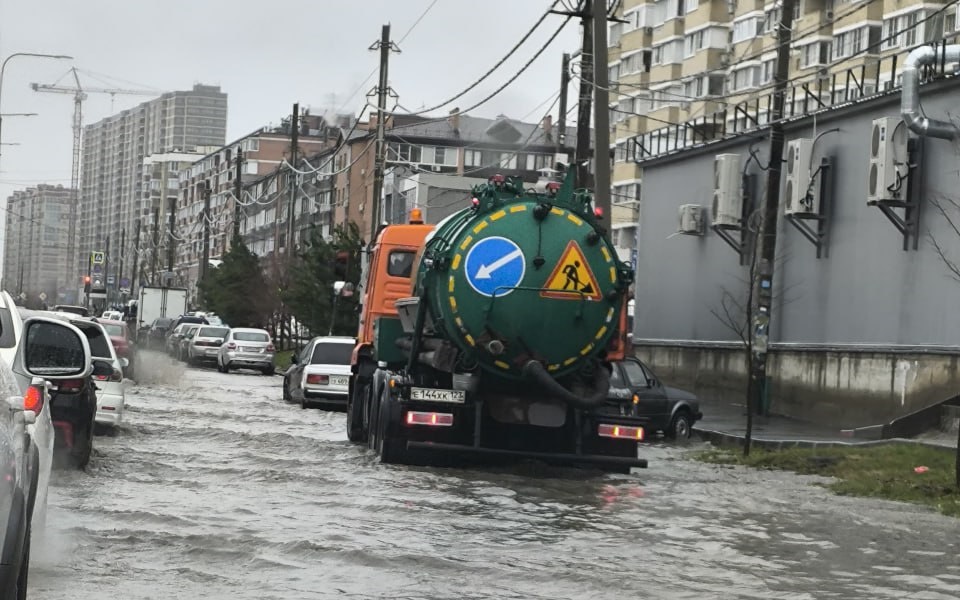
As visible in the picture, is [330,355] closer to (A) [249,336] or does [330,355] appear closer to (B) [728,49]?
(A) [249,336]

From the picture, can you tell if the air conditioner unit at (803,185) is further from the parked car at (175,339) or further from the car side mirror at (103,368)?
the parked car at (175,339)

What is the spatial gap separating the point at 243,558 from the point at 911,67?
66.0 feet

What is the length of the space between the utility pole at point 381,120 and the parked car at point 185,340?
35.3 feet

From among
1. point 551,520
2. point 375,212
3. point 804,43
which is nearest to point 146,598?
point 551,520

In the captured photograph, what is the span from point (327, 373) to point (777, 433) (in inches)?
364

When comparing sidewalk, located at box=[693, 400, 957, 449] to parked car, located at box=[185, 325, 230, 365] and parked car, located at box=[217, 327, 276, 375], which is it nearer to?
parked car, located at box=[217, 327, 276, 375]

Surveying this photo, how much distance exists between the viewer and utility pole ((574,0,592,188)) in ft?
98.8

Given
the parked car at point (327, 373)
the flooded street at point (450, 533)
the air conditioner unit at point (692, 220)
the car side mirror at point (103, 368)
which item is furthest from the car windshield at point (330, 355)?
the car side mirror at point (103, 368)

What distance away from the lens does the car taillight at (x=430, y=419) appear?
58.9ft

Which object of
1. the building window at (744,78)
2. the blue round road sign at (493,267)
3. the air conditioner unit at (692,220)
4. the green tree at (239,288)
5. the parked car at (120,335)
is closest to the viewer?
the blue round road sign at (493,267)

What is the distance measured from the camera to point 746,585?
34.5 feet

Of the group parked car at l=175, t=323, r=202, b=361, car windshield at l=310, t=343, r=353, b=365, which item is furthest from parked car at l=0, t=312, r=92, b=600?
parked car at l=175, t=323, r=202, b=361

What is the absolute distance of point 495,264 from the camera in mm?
17125

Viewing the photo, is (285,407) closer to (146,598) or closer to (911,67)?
(911,67)
